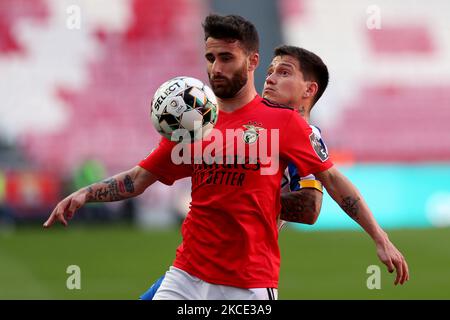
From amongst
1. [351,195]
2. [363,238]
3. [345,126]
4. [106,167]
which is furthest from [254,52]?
[345,126]

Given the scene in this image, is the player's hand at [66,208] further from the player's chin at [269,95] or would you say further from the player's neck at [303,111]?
the player's neck at [303,111]

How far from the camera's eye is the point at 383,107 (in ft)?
94.6

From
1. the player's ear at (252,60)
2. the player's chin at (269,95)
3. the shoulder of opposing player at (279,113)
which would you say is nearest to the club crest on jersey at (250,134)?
the shoulder of opposing player at (279,113)

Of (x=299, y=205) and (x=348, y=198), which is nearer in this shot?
(x=348, y=198)

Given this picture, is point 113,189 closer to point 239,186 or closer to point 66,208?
point 66,208

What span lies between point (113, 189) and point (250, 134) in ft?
3.34

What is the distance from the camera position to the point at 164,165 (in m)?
5.41

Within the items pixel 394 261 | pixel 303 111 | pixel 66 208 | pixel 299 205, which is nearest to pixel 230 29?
pixel 303 111

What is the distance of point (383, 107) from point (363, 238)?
363 inches

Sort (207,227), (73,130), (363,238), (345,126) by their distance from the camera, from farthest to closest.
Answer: (345,126) < (73,130) < (363,238) < (207,227)

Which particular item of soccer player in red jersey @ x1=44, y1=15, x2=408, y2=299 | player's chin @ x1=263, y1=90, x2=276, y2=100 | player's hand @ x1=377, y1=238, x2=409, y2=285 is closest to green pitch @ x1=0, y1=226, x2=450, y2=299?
player's chin @ x1=263, y1=90, x2=276, y2=100

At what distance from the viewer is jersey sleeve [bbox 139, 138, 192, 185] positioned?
5355 mm

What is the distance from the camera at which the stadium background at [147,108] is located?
21625 millimetres

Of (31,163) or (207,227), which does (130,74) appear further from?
(207,227)
